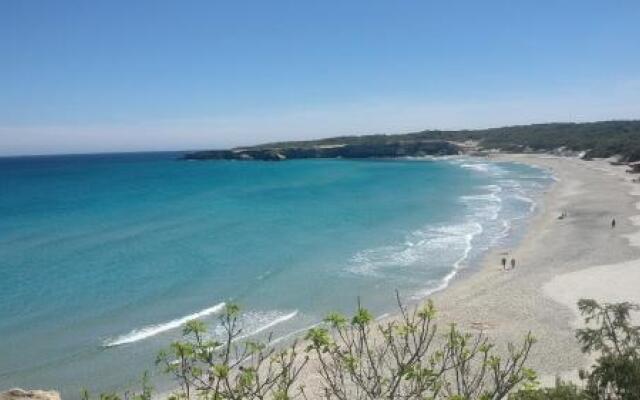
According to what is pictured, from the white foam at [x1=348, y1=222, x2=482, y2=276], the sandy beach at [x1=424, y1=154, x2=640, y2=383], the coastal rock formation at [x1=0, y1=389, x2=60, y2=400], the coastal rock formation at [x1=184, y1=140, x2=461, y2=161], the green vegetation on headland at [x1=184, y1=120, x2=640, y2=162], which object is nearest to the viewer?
the coastal rock formation at [x1=0, y1=389, x2=60, y2=400]

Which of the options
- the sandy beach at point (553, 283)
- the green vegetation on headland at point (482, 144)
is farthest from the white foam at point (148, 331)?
the green vegetation on headland at point (482, 144)

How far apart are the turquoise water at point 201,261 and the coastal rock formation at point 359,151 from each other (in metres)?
75.4

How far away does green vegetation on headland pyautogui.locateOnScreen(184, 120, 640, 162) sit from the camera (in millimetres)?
120169

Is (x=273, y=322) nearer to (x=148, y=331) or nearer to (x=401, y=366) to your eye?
(x=148, y=331)

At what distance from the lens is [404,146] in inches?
6156

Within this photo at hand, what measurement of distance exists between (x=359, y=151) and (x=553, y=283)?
133 metres

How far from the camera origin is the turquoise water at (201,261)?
23281 mm

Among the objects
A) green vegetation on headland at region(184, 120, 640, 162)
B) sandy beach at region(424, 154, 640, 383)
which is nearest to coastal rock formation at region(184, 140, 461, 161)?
green vegetation on headland at region(184, 120, 640, 162)

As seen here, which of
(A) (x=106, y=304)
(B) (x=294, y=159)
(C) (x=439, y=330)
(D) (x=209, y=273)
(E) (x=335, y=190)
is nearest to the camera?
(C) (x=439, y=330)

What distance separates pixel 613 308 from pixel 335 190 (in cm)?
6632

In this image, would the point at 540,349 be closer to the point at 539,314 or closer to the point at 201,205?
the point at 539,314

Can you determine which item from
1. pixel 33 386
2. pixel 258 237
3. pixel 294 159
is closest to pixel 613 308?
pixel 33 386

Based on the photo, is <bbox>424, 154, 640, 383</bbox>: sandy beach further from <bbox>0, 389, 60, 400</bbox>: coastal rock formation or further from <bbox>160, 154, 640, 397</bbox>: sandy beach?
<bbox>0, 389, 60, 400</bbox>: coastal rock formation

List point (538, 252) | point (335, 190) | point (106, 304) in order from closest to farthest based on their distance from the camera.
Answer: point (106, 304) → point (538, 252) → point (335, 190)
